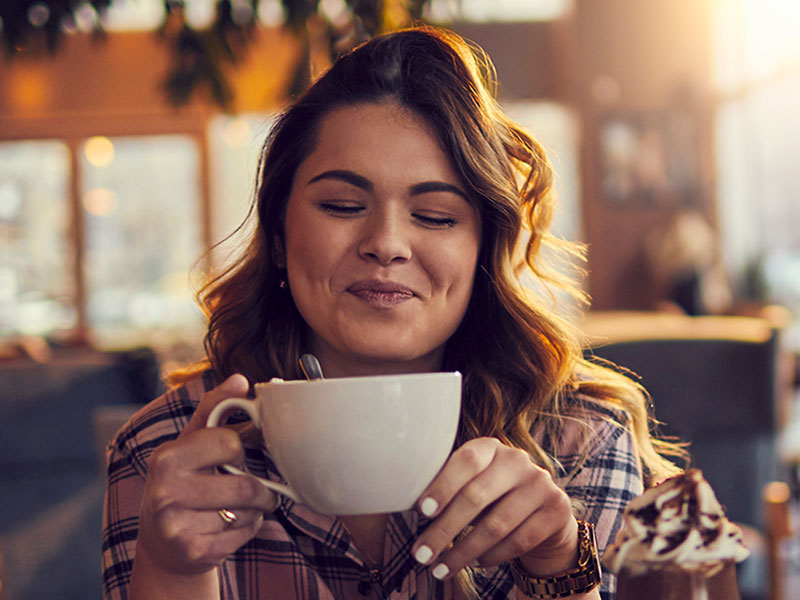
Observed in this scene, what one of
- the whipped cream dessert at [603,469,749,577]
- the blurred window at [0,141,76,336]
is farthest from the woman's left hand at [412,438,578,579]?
the blurred window at [0,141,76,336]

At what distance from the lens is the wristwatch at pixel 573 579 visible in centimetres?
71

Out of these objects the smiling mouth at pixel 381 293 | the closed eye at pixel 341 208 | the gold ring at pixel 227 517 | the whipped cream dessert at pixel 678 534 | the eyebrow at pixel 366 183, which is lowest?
the gold ring at pixel 227 517

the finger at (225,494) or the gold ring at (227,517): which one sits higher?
the finger at (225,494)

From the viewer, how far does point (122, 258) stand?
9.27 metres

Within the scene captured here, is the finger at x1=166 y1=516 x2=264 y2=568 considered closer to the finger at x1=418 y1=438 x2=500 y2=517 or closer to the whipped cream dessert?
the finger at x1=418 y1=438 x2=500 y2=517

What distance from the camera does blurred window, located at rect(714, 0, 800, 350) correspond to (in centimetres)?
658

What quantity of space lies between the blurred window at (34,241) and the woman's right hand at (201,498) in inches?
356

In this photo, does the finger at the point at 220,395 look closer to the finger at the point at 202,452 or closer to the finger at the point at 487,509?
the finger at the point at 202,452

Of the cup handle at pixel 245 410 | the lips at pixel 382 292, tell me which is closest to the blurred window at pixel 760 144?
the lips at pixel 382 292

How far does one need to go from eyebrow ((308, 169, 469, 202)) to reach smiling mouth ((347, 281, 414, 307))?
0.10 m

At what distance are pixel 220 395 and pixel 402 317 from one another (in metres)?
0.32

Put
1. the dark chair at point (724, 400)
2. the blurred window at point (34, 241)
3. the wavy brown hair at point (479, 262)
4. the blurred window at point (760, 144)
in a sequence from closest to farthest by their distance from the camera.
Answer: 1. the wavy brown hair at point (479, 262)
2. the dark chair at point (724, 400)
3. the blurred window at point (760, 144)
4. the blurred window at point (34, 241)

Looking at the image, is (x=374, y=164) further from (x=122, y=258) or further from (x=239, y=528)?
(x=122, y=258)

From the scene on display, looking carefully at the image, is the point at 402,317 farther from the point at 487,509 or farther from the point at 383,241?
the point at 487,509
